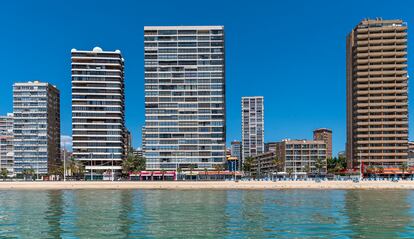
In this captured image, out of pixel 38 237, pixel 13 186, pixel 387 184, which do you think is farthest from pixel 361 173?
pixel 38 237

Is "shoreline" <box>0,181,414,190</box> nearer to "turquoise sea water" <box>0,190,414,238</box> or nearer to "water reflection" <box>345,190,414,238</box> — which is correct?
"turquoise sea water" <box>0,190,414,238</box>

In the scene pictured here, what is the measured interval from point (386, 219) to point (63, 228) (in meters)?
35.9

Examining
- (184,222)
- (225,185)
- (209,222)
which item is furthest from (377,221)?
(225,185)

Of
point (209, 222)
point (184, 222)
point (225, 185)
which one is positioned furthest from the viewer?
point (225, 185)

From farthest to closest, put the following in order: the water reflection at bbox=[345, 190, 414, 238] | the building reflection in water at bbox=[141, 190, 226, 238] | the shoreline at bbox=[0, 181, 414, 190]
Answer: the shoreline at bbox=[0, 181, 414, 190] < the building reflection in water at bbox=[141, 190, 226, 238] < the water reflection at bbox=[345, 190, 414, 238]

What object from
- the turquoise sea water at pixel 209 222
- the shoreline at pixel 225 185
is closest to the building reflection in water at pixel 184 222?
the turquoise sea water at pixel 209 222

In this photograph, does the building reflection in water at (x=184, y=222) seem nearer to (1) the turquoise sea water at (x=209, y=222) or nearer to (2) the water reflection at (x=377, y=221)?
(1) the turquoise sea water at (x=209, y=222)

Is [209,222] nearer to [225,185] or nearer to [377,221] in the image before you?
[377,221]

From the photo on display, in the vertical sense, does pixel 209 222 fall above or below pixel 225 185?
above

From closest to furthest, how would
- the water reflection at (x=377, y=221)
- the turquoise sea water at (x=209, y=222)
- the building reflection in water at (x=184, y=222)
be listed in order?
1. the water reflection at (x=377, y=221)
2. the turquoise sea water at (x=209, y=222)
3. the building reflection in water at (x=184, y=222)

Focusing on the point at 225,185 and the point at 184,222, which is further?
the point at 225,185

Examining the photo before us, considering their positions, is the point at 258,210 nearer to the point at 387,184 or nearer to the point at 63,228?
the point at 63,228

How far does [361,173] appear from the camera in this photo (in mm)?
193500

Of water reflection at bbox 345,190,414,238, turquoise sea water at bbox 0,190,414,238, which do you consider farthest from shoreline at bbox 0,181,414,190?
water reflection at bbox 345,190,414,238
